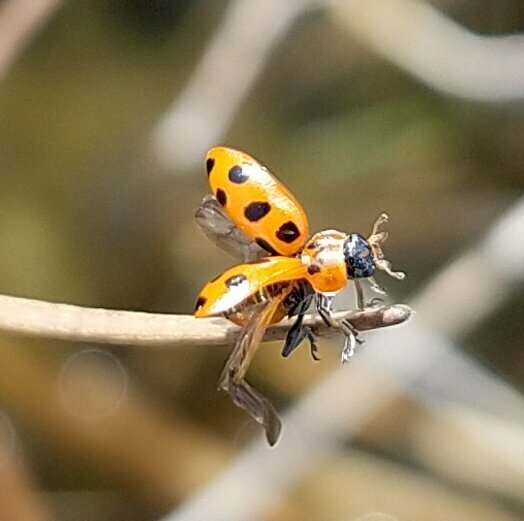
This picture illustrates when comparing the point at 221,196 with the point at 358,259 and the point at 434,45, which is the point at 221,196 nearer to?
the point at 358,259

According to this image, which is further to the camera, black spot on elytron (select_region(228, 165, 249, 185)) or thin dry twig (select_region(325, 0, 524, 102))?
thin dry twig (select_region(325, 0, 524, 102))

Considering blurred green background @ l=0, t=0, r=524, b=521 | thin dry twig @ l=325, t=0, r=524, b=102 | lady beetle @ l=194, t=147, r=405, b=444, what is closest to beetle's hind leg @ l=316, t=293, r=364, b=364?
lady beetle @ l=194, t=147, r=405, b=444

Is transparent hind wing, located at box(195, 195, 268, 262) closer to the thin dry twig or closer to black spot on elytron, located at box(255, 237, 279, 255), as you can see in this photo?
black spot on elytron, located at box(255, 237, 279, 255)

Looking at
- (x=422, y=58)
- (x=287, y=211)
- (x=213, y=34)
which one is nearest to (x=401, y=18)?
(x=422, y=58)

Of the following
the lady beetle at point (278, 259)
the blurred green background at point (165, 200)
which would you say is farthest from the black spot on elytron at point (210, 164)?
the blurred green background at point (165, 200)

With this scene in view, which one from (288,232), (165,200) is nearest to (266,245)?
(288,232)

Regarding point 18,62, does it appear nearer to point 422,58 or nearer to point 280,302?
point 422,58
